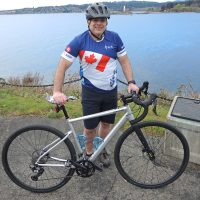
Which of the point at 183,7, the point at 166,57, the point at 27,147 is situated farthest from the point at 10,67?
the point at 183,7

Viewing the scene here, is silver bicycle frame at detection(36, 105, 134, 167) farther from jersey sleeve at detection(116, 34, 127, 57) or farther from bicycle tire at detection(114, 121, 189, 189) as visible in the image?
jersey sleeve at detection(116, 34, 127, 57)

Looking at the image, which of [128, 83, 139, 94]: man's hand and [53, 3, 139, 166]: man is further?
[128, 83, 139, 94]: man's hand

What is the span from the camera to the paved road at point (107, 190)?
3.59m

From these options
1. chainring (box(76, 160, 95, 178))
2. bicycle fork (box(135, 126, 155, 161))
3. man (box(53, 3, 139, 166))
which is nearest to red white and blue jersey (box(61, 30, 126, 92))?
man (box(53, 3, 139, 166))

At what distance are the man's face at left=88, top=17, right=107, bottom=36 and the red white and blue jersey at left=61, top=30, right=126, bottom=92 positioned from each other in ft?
0.29

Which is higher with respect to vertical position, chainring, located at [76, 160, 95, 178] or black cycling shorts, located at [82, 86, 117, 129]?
black cycling shorts, located at [82, 86, 117, 129]

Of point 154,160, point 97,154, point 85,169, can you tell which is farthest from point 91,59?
point 154,160

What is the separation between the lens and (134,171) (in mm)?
3969

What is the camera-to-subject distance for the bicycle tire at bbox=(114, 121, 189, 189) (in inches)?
145

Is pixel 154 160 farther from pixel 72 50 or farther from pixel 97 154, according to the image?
pixel 72 50

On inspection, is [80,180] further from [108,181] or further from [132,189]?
[132,189]

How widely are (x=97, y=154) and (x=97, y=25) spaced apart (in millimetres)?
1327

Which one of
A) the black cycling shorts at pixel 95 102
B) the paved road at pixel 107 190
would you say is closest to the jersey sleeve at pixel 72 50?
the black cycling shorts at pixel 95 102

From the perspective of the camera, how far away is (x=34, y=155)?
3.66m
